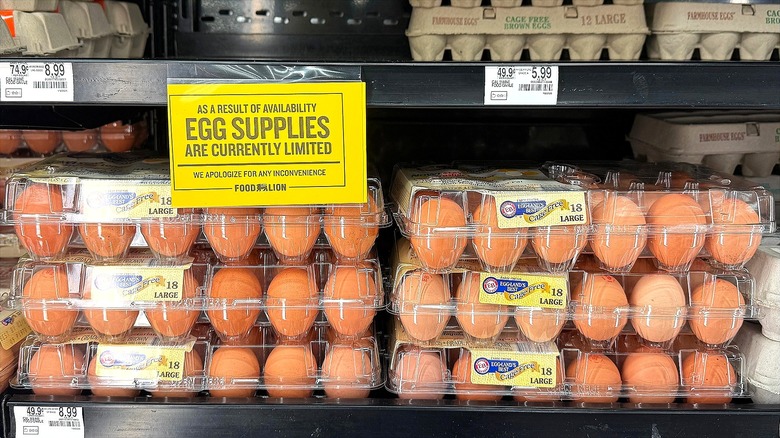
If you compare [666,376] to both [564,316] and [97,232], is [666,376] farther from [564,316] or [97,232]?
[97,232]

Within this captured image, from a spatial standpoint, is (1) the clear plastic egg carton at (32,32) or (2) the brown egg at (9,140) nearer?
(1) the clear plastic egg carton at (32,32)

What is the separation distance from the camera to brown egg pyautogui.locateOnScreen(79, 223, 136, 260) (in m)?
1.24

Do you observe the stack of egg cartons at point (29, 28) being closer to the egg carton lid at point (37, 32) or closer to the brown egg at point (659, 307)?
the egg carton lid at point (37, 32)

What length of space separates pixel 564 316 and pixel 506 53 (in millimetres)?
511

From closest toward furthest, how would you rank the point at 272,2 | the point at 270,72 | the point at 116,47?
the point at 270,72, the point at 116,47, the point at 272,2

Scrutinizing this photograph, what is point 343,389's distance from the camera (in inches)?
49.4

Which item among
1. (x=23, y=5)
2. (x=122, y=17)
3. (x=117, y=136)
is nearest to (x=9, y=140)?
(x=117, y=136)

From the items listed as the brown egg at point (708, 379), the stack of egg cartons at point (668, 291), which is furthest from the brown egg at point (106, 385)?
the brown egg at point (708, 379)

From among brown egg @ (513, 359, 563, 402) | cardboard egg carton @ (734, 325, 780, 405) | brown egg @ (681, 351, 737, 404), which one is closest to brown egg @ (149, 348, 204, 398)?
brown egg @ (513, 359, 563, 402)

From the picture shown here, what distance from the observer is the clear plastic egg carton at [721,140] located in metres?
1.58

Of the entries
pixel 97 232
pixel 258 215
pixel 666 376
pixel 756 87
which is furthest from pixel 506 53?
pixel 97 232

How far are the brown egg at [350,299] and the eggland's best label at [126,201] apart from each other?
0.32m

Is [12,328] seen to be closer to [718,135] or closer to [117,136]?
[117,136]

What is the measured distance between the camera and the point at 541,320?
4.09 ft
